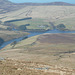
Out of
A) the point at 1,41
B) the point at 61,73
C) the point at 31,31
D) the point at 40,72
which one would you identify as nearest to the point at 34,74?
the point at 40,72

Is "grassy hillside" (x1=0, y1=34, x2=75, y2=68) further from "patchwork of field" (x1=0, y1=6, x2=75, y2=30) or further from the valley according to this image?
"patchwork of field" (x1=0, y1=6, x2=75, y2=30)

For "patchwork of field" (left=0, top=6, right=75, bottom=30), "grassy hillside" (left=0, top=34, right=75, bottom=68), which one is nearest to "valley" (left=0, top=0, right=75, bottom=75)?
"grassy hillside" (left=0, top=34, right=75, bottom=68)

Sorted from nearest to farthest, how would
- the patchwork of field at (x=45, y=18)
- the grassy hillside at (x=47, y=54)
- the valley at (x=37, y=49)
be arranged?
the valley at (x=37, y=49), the grassy hillside at (x=47, y=54), the patchwork of field at (x=45, y=18)

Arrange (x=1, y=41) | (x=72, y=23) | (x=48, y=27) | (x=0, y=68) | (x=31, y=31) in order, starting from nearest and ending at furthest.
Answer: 1. (x=0, y=68)
2. (x=1, y=41)
3. (x=31, y=31)
4. (x=48, y=27)
5. (x=72, y=23)

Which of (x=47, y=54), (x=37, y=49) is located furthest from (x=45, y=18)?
(x=47, y=54)

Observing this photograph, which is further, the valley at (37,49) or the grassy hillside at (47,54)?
the grassy hillside at (47,54)

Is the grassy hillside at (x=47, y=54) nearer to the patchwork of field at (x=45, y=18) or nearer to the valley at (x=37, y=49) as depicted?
the valley at (x=37, y=49)

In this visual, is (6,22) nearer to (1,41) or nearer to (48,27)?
(48,27)

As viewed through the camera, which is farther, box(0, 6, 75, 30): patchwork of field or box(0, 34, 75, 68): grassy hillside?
box(0, 6, 75, 30): patchwork of field

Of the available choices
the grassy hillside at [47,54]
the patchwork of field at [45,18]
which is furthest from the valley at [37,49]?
the patchwork of field at [45,18]

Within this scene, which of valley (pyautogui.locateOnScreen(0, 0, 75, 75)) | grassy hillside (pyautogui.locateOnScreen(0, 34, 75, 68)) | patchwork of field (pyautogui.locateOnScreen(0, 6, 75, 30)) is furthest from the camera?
patchwork of field (pyautogui.locateOnScreen(0, 6, 75, 30))

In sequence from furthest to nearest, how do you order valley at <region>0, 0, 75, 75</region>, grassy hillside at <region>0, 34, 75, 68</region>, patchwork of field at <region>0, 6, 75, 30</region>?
patchwork of field at <region>0, 6, 75, 30</region>, grassy hillside at <region>0, 34, 75, 68</region>, valley at <region>0, 0, 75, 75</region>
